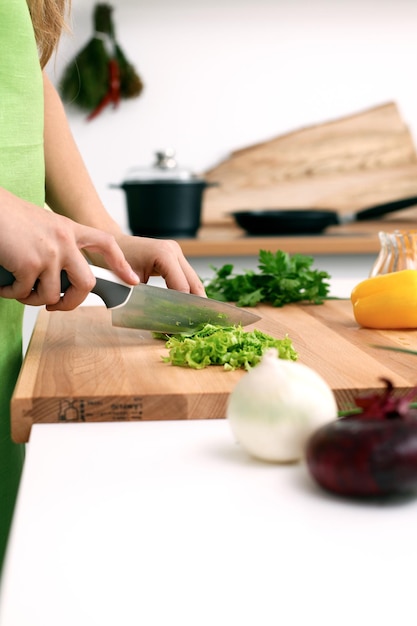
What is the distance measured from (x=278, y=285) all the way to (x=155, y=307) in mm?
418

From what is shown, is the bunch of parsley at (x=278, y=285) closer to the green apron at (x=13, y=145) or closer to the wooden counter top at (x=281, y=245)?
the green apron at (x=13, y=145)

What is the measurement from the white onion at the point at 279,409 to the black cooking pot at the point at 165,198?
6.36ft

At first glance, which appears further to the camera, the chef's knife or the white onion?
the chef's knife

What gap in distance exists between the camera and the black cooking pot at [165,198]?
254cm

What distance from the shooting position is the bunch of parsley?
142 centimetres

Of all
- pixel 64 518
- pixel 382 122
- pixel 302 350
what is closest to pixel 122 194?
pixel 382 122

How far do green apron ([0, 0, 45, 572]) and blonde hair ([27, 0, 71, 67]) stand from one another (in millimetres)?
170

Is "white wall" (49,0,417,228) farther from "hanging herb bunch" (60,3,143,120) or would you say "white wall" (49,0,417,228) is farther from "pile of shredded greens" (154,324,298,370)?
"pile of shredded greens" (154,324,298,370)

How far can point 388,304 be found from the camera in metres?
1.18

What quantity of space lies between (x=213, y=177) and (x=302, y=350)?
2.13m

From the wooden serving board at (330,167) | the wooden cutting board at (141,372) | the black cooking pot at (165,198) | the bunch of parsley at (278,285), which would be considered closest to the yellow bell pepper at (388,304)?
the wooden cutting board at (141,372)

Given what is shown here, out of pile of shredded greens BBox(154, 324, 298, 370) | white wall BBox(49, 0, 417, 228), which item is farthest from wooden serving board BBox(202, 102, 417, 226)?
pile of shredded greens BBox(154, 324, 298, 370)

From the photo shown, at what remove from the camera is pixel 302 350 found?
104cm

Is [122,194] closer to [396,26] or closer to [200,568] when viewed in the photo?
[396,26]
